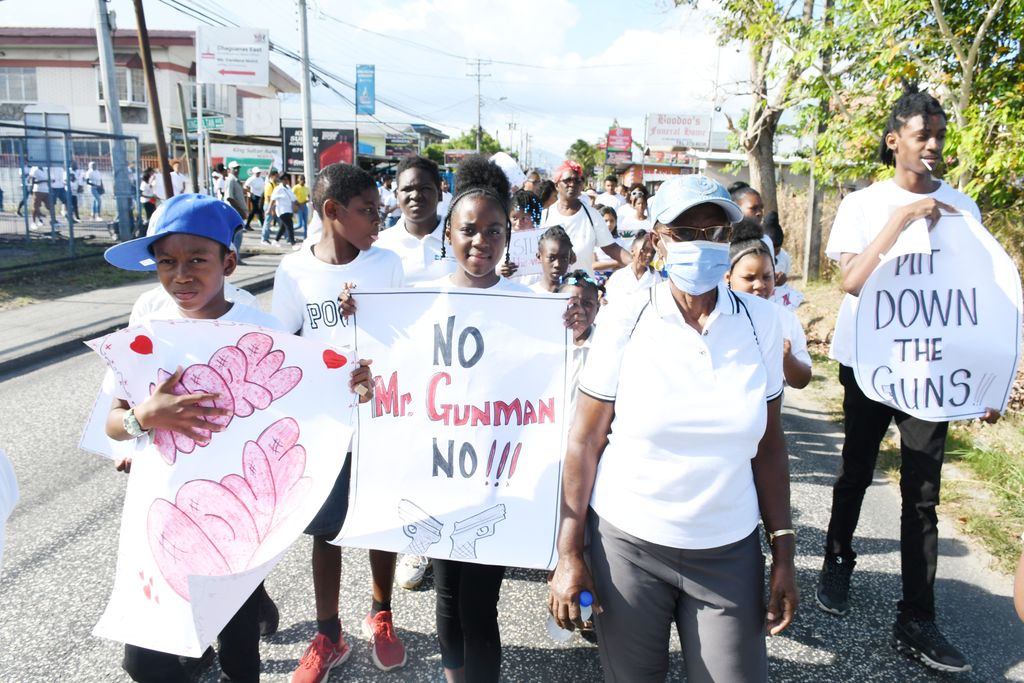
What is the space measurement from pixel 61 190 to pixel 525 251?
12.2 m

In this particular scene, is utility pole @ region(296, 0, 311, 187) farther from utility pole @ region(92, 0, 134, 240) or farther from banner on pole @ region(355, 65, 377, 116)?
banner on pole @ region(355, 65, 377, 116)

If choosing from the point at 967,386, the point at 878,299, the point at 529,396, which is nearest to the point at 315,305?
the point at 529,396

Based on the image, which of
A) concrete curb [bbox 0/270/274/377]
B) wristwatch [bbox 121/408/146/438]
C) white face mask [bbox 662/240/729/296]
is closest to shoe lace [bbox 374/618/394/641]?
wristwatch [bbox 121/408/146/438]

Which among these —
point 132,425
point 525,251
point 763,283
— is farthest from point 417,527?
point 525,251

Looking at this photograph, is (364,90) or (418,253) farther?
(364,90)

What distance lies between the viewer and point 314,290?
287 centimetres

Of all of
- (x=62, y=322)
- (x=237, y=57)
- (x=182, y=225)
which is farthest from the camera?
(x=237, y=57)

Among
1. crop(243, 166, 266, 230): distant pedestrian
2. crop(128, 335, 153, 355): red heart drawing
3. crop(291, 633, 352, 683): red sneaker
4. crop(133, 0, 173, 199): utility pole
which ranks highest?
crop(133, 0, 173, 199): utility pole

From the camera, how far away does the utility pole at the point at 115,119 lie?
45.6 feet

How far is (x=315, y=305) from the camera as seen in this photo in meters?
2.85

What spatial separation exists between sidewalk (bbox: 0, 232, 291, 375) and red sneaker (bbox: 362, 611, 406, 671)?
5.11 m

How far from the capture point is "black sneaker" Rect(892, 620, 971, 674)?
286 centimetres

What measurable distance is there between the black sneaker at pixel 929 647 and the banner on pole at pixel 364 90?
32237 mm

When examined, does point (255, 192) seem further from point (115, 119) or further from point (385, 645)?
point (385, 645)
